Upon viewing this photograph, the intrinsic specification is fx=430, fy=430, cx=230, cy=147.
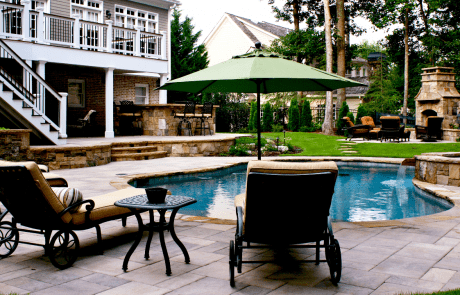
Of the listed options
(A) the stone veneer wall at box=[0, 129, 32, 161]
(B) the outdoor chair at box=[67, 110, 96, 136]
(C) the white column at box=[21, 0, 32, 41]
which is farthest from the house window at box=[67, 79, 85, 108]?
(A) the stone veneer wall at box=[0, 129, 32, 161]

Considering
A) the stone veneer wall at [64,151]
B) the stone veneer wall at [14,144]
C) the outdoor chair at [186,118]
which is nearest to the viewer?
the stone veneer wall at [14,144]

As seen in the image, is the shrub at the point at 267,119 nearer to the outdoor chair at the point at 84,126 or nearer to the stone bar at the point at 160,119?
the stone bar at the point at 160,119

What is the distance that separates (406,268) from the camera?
11.7 ft

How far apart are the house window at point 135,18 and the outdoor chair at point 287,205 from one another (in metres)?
16.9

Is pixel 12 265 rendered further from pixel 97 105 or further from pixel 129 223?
pixel 97 105

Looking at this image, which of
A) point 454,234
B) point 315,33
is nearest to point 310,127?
point 315,33

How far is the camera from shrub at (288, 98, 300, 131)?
24.5m

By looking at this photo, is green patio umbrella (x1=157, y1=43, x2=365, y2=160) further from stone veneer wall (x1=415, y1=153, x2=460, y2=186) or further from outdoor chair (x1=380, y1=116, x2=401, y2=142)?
outdoor chair (x1=380, y1=116, x2=401, y2=142)

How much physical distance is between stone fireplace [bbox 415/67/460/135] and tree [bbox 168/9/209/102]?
12.4 metres

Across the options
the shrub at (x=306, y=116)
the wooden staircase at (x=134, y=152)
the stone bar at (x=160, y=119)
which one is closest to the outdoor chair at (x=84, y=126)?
the stone bar at (x=160, y=119)

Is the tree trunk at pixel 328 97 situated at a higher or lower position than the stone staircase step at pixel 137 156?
higher

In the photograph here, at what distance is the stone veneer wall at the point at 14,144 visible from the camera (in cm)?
944

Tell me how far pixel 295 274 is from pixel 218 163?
8424 millimetres

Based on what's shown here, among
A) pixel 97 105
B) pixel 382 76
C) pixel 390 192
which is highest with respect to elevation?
pixel 382 76
